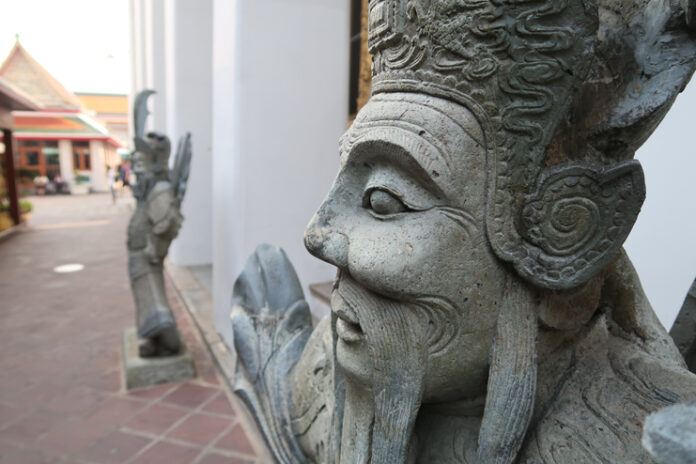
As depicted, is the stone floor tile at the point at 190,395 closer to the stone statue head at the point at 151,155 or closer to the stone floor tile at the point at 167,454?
the stone floor tile at the point at 167,454

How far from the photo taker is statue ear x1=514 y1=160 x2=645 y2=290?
671mm

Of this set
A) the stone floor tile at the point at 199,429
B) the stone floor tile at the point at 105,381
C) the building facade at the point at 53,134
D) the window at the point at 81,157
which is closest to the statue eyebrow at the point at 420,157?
the stone floor tile at the point at 199,429

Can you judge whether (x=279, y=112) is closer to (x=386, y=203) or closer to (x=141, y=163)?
(x=141, y=163)

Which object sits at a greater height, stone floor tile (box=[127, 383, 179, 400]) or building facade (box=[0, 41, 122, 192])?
building facade (box=[0, 41, 122, 192])

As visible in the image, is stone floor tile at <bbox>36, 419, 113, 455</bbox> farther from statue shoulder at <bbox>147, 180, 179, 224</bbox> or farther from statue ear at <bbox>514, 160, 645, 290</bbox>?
statue ear at <bbox>514, 160, 645, 290</bbox>

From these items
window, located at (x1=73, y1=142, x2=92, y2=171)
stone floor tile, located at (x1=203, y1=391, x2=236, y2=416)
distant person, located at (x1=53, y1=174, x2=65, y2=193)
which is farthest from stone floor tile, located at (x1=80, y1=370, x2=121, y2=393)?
window, located at (x1=73, y1=142, x2=92, y2=171)

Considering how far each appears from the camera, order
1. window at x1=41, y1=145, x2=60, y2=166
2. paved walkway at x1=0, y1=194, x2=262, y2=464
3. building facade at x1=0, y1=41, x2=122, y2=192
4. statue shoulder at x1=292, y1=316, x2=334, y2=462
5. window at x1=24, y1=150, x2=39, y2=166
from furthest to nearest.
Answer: window at x1=41, y1=145, x2=60, y2=166 → window at x1=24, y1=150, x2=39, y2=166 → building facade at x1=0, y1=41, x2=122, y2=192 → paved walkway at x1=0, y1=194, x2=262, y2=464 → statue shoulder at x1=292, y1=316, x2=334, y2=462

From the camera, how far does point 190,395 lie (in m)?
2.97

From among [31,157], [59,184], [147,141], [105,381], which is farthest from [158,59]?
[31,157]

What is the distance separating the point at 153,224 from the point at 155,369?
0.96 metres

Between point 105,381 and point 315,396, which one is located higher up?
point 315,396

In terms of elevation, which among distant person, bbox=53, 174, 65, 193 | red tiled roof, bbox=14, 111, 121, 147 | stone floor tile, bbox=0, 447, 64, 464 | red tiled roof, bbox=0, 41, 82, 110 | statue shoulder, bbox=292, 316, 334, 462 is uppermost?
red tiled roof, bbox=0, 41, 82, 110

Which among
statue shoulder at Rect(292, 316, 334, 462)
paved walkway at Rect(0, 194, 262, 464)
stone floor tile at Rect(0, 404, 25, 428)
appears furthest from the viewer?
stone floor tile at Rect(0, 404, 25, 428)

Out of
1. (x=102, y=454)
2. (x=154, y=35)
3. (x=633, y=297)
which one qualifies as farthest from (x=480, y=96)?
(x=154, y=35)
